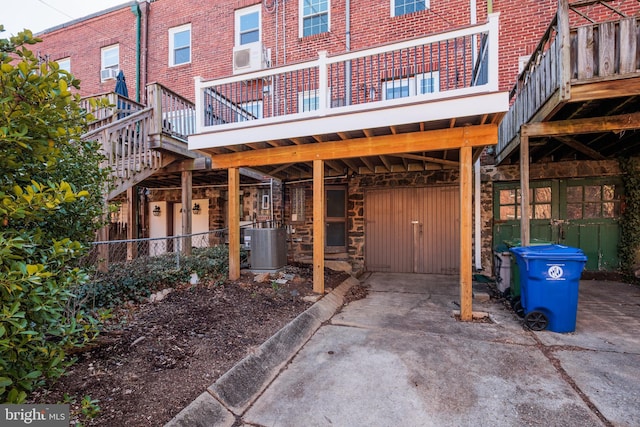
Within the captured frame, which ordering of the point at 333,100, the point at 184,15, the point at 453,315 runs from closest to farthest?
the point at 453,315
the point at 333,100
the point at 184,15

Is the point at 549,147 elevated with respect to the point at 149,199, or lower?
elevated

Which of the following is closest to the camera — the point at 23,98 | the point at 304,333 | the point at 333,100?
the point at 23,98

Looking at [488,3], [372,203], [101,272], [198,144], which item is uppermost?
[488,3]

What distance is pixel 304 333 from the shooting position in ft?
11.7

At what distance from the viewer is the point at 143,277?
4352 millimetres

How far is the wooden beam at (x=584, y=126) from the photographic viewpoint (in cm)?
382

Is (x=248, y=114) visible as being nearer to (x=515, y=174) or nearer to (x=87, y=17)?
(x=515, y=174)

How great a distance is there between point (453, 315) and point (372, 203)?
3.49 metres

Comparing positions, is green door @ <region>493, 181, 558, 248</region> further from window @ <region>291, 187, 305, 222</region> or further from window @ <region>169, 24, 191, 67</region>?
window @ <region>169, 24, 191, 67</region>

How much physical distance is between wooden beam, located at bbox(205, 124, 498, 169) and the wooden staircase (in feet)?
4.75

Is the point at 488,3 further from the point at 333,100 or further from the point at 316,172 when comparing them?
the point at 316,172

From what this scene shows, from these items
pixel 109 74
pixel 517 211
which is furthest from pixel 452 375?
pixel 109 74

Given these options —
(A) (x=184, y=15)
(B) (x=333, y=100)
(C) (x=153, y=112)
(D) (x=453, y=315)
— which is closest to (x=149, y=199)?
(C) (x=153, y=112)

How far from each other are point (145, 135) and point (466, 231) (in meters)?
5.71
